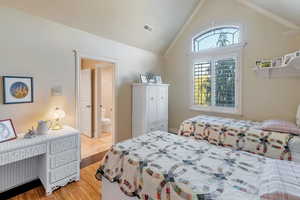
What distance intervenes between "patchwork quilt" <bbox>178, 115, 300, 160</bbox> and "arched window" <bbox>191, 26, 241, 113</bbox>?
107 centimetres

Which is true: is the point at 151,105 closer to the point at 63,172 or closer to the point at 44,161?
the point at 63,172

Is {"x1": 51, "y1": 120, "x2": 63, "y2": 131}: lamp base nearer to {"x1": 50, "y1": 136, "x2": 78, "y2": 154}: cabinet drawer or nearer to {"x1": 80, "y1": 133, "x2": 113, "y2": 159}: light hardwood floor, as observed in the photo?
{"x1": 50, "y1": 136, "x2": 78, "y2": 154}: cabinet drawer

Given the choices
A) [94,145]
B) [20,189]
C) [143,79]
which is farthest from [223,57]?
[20,189]

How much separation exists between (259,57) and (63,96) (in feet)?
12.6

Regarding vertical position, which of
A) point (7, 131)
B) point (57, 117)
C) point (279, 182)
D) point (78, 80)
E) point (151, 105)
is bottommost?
point (279, 182)

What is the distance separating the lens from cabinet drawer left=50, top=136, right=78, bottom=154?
2.09 meters

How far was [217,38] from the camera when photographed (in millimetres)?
3789

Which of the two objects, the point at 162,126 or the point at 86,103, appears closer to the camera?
the point at 162,126

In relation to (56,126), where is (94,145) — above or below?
below

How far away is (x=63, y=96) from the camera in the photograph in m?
2.66

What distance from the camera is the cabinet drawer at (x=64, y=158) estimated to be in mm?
2111

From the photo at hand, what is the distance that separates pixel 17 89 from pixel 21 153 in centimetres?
90

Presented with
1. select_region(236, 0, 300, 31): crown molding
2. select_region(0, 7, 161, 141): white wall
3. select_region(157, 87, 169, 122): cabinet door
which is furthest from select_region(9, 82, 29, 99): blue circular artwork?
select_region(236, 0, 300, 31): crown molding

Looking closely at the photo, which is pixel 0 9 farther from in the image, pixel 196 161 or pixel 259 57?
pixel 259 57
